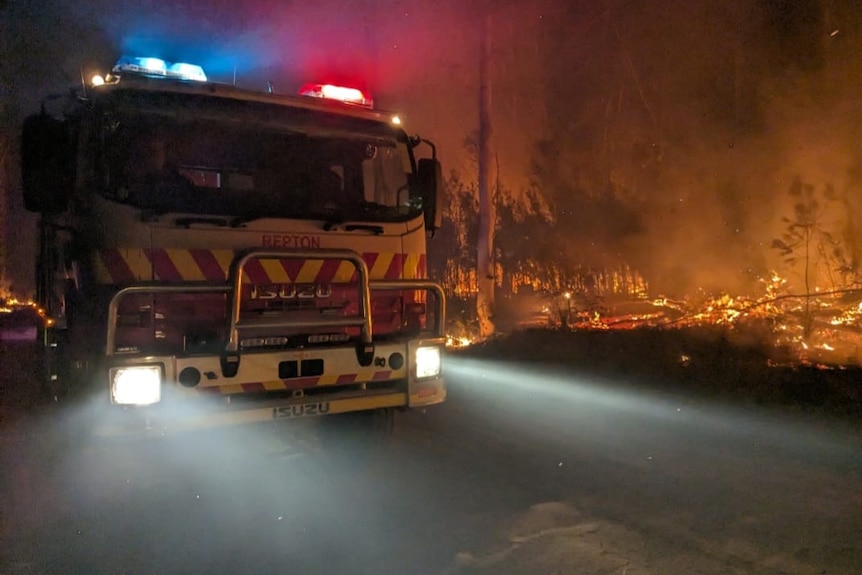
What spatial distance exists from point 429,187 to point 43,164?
2.63 m

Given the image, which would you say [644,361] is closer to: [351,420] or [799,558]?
[351,420]

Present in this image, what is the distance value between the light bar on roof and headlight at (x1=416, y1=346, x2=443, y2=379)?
240 centimetres

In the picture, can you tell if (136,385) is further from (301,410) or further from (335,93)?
(335,93)

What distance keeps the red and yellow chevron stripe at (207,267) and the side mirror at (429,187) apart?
620mm

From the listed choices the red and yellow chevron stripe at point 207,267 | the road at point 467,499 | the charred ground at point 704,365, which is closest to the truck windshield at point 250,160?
the red and yellow chevron stripe at point 207,267

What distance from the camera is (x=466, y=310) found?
48.4 ft

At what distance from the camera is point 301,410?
4598 millimetres

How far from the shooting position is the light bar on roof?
4923 millimetres

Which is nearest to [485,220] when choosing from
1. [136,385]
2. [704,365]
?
[704,365]

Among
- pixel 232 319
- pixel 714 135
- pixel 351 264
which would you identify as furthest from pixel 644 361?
pixel 714 135

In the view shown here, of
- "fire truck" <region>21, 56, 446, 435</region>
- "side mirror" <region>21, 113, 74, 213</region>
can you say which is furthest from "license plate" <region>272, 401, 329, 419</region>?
"side mirror" <region>21, 113, 74, 213</region>

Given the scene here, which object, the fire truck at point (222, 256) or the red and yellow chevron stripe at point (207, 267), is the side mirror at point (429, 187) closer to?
the fire truck at point (222, 256)

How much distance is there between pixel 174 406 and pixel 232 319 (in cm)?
58

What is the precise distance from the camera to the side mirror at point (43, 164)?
14.6ft
